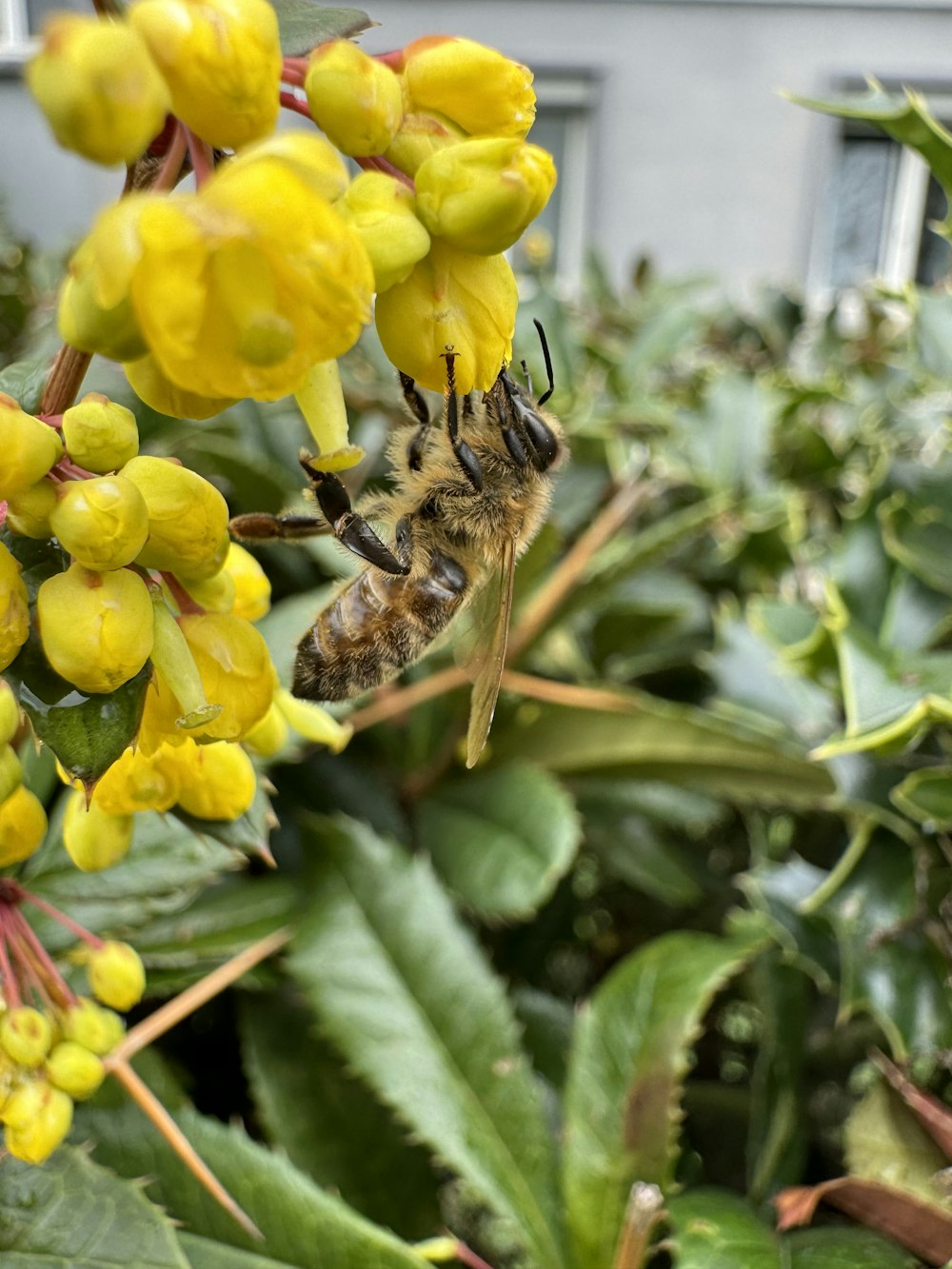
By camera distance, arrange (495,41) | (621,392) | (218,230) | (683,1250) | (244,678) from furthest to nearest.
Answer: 1. (495,41)
2. (621,392)
3. (683,1250)
4. (244,678)
5. (218,230)

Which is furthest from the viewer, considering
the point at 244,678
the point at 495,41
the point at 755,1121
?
the point at 495,41

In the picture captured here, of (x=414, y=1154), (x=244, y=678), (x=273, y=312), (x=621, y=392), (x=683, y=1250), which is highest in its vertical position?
(x=273, y=312)

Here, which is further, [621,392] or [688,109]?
[688,109]

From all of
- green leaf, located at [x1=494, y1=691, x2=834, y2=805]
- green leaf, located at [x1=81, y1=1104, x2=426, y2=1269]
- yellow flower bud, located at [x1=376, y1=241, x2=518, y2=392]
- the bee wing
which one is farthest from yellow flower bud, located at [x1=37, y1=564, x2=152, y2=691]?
green leaf, located at [x1=494, y1=691, x2=834, y2=805]

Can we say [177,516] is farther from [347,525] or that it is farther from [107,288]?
[347,525]

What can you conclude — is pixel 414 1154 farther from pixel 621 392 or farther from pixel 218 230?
pixel 621 392

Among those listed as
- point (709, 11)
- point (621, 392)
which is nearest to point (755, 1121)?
point (621, 392)

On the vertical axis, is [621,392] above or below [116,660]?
below
